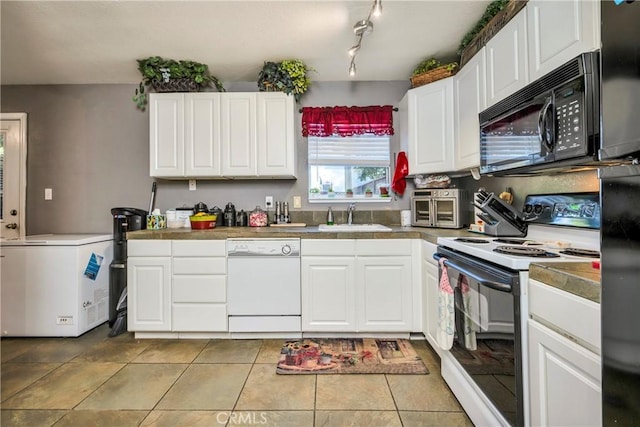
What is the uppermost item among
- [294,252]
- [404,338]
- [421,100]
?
[421,100]

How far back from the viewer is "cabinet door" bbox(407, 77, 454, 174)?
2.43 meters

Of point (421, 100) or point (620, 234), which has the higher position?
point (421, 100)

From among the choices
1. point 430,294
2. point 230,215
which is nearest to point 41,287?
point 230,215

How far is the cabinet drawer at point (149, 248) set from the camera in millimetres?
2408

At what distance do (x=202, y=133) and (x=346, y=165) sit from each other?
55.0 inches

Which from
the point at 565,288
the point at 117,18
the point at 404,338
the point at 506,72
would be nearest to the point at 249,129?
the point at 117,18

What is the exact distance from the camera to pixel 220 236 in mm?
2408

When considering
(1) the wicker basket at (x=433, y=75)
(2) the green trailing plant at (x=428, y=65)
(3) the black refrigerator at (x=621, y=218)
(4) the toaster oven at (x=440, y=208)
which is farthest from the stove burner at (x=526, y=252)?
(2) the green trailing plant at (x=428, y=65)

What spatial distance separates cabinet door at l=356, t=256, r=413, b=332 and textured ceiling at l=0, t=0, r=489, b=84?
A: 1713mm

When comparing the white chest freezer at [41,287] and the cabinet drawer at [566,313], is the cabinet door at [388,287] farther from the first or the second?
the white chest freezer at [41,287]

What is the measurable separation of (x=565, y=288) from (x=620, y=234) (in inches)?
14.7

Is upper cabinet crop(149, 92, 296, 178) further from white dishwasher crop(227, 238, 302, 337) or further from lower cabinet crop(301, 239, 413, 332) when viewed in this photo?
lower cabinet crop(301, 239, 413, 332)

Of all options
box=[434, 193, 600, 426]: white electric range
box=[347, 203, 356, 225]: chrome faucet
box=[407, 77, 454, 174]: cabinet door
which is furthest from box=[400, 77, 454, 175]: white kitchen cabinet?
box=[434, 193, 600, 426]: white electric range

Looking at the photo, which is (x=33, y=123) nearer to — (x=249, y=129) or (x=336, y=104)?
(x=249, y=129)
